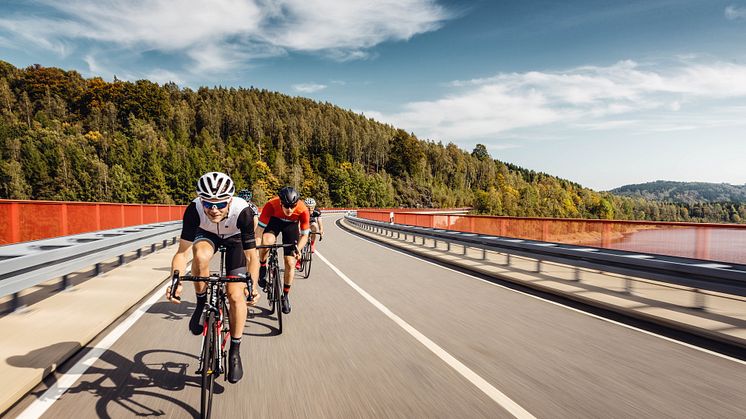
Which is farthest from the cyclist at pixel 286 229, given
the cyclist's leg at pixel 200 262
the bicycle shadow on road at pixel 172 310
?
the cyclist's leg at pixel 200 262

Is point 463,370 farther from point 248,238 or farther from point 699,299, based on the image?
point 699,299

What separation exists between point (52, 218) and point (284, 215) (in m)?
7.22

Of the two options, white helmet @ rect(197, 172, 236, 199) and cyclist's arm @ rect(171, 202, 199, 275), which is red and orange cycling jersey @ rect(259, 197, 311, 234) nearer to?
cyclist's arm @ rect(171, 202, 199, 275)

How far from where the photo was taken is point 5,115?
128 m

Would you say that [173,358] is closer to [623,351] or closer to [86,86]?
[623,351]

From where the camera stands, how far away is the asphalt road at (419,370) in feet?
13.0

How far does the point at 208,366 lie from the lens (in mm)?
3762

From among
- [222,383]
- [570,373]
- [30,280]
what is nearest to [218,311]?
[222,383]

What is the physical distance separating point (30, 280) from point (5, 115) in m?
153

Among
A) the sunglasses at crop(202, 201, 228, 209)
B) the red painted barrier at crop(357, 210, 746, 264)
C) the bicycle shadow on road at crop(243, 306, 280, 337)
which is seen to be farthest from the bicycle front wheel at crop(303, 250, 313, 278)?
the sunglasses at crop(202, 201, 228, 209)

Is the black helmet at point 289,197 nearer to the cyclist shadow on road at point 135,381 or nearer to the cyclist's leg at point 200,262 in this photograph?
the cyclist's leg at point 200,262

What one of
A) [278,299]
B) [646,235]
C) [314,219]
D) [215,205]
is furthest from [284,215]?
[646,235]

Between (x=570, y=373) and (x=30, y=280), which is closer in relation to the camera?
(x=570, y=373)

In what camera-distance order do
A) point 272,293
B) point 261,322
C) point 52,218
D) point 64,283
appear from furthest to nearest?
point 52,218 < point 64,283 < point 272,293 < point 261,322
